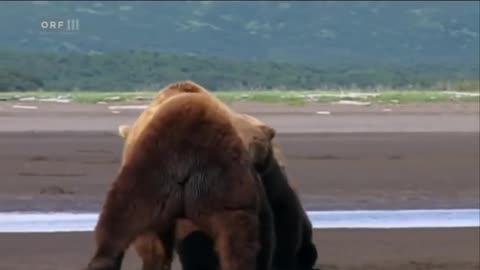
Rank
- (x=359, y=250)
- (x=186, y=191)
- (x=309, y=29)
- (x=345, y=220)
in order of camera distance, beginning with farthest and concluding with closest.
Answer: (x=309, y=29) → (x=345, y=220) → (x=359, y=250) → (x=186, y=191)

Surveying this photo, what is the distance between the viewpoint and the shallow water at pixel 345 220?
35.7 feet

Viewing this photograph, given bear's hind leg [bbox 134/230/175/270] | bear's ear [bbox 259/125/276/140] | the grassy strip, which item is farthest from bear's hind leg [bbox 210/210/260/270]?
the grassy strip

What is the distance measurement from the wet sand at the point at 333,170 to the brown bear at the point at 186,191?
2.82 m

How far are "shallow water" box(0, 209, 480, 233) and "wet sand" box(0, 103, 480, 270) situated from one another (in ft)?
1.31

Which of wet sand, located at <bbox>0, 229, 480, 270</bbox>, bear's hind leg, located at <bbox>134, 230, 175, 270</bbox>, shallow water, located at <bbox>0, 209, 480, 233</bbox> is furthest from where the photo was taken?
shallow water, located at <bbox>0, 209, 480, 233</bbox>

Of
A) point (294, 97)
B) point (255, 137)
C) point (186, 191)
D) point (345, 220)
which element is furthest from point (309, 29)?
point (186, 191)

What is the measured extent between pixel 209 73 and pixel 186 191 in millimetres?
41011

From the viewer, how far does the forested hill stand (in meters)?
54.2

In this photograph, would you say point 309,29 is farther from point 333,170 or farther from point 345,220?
point 345,220

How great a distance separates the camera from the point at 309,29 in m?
61.4

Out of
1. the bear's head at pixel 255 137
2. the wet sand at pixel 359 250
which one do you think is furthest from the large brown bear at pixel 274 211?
the wet sand at pixel 359 250

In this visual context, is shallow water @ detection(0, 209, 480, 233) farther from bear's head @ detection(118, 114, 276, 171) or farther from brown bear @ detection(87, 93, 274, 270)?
brown bear @ detection(87, 93, 274, 270)

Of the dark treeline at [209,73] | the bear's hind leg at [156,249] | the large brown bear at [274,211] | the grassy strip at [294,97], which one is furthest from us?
the dark treeline at [209,73]

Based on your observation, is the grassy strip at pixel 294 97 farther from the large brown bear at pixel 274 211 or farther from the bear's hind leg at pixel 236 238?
the bear's hind leg at pixel 236 238
